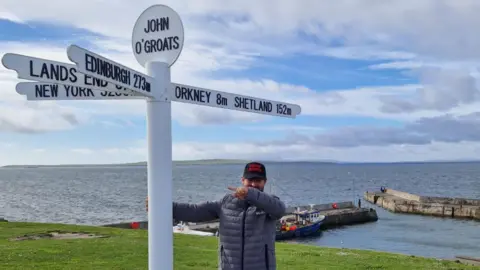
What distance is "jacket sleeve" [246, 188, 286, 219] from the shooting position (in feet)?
13.0

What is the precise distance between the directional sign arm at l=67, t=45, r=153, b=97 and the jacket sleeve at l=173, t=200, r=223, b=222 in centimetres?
110

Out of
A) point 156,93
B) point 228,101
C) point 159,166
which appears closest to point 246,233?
point 159,166

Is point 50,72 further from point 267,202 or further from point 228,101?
point 267,202

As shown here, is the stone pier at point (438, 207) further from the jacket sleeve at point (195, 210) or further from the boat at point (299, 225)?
the jacket sleeve at point (195, 210)

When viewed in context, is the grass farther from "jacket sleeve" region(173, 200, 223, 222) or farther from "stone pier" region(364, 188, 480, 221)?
"stone pier" region(364, 188, 480, 221)

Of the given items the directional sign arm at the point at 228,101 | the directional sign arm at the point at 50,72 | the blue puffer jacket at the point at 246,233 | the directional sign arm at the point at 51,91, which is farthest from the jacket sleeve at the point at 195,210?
the directional sign arm at the point at 50,72

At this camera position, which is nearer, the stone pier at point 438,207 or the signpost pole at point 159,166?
the signpost pole at point 159,166

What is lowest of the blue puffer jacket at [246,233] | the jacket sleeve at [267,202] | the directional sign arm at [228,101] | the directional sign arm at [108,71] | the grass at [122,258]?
the grass at [122,258]

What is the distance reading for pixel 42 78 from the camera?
9.99 ft

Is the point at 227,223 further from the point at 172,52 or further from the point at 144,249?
the point at 144,249

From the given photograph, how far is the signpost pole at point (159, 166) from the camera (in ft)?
12.3

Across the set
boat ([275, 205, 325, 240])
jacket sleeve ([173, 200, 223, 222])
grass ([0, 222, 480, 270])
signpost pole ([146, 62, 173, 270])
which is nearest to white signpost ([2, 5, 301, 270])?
signpost pole ([146, 62, 173, 270])

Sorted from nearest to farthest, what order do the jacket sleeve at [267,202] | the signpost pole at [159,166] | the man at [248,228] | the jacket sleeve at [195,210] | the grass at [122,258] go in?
the signpost pole at [159,166] → the jacket sleeve at [267,202] → the man at [248,228] → the jacket sleeve at [195,210] → the grass at [122,258]

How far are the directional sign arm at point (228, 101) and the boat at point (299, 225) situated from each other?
33.5m
